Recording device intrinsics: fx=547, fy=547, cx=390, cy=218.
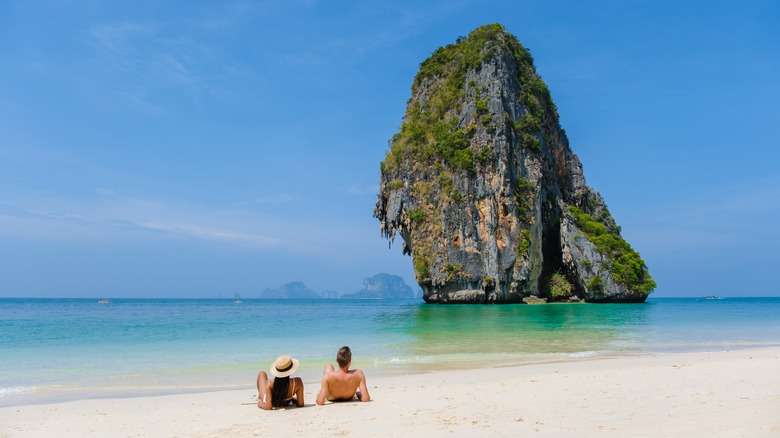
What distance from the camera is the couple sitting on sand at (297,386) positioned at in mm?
6660

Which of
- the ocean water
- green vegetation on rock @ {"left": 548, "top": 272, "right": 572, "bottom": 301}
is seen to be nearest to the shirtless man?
the ocean water

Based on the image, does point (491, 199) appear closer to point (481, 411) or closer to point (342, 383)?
point (342, 383)

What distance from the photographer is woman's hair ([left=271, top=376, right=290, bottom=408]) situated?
6.65 metres

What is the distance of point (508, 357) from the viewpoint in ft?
40.1

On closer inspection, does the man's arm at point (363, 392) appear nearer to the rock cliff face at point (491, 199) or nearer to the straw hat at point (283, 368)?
the straw hat at point (283, 368)

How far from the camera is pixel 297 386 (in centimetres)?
673

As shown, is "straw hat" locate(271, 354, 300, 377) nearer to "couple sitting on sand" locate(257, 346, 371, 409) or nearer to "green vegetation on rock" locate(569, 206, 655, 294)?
"couple sitting on sand" locate(257, 346, 371, 409)

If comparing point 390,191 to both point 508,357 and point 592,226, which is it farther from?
point 508,357

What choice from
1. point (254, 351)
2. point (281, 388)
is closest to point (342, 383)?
point (281, 388)

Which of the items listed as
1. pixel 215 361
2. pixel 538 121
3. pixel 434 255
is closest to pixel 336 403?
pixel 215 361

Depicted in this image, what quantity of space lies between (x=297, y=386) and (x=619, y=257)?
4891 cm

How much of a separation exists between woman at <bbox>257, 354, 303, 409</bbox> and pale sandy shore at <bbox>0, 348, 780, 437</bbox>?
5.5 inches

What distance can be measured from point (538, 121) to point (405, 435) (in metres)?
48.9

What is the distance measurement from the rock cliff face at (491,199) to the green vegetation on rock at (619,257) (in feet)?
0.36
